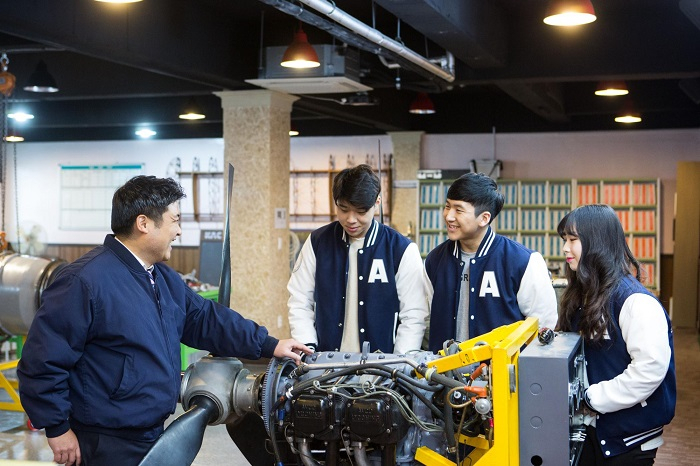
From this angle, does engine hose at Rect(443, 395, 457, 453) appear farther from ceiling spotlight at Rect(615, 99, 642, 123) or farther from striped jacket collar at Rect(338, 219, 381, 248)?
ceiling spotlight at Rect(615, 99, 642, 123)

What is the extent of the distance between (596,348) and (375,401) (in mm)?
697

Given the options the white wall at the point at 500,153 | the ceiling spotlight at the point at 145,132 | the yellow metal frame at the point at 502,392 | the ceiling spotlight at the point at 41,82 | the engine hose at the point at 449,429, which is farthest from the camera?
the ceiling spotlight at the point at 145,132

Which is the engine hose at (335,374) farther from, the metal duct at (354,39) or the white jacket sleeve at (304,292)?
the metal duct at (354,39)

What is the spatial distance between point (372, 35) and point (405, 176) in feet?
23.8

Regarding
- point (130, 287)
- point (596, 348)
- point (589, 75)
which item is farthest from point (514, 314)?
point (589, 75)

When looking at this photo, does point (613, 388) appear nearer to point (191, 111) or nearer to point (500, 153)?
point (191, 111)

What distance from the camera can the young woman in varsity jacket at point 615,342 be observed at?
2.32m

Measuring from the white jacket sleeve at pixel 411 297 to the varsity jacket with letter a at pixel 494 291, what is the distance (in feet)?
0.31

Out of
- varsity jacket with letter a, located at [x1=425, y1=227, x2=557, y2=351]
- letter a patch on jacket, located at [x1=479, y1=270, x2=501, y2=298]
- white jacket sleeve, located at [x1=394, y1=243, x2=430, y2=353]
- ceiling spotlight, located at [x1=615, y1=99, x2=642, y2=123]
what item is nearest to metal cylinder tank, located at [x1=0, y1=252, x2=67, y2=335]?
white jacket sleeve, located at [x1=394, y1=243, x2=430, y2=353]

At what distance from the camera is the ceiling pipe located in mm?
4843

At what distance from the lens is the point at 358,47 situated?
6785 mm

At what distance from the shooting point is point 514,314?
3051 millimetres

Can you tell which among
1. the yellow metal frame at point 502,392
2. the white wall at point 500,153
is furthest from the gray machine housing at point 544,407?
the white wall at point 500,153

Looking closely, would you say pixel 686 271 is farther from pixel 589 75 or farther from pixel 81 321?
pixel 81 321
